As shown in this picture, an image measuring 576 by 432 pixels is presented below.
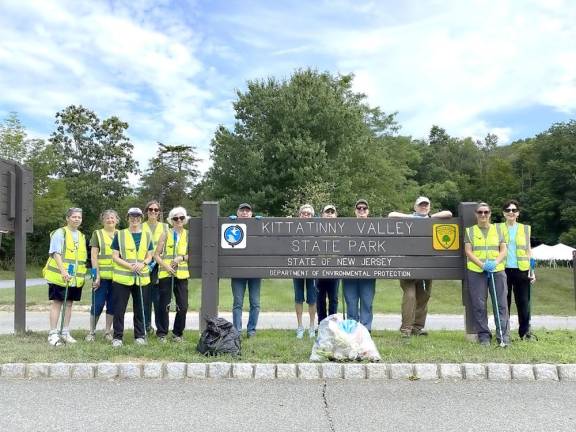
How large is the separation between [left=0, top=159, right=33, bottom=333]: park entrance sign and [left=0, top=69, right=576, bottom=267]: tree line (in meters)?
19.5

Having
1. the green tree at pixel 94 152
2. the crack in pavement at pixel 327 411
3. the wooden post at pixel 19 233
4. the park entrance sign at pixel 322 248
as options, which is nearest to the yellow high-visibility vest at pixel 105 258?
the park entrance sign at pixel 322 248

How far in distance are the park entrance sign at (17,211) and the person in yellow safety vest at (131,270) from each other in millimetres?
2121

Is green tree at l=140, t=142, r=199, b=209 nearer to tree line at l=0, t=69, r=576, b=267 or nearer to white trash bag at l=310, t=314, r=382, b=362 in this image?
tree line at l=0, t=69, r=576, b=267

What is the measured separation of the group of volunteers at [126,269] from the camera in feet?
25.2

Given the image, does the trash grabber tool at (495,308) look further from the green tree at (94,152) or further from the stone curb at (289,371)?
the green tree at (94,152)

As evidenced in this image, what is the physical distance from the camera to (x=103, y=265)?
7.89 meters

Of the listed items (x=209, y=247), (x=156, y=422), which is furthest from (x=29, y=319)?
(x=156, y=422)

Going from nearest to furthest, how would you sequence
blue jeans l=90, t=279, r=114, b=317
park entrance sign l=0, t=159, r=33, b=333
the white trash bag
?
the white trash bag → blue jeans l=90, t=279, r=114, b=317 → park entrance sign l=0, t=159, r=33, b=333

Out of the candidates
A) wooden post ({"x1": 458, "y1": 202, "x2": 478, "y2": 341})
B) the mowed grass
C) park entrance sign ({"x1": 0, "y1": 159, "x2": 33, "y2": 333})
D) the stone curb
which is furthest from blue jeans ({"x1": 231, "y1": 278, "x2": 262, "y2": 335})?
the mowed grass

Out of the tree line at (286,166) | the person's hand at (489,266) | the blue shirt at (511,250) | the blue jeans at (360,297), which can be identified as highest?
the tree line at (286,166)

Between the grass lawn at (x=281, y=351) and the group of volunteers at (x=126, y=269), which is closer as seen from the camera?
the grass lawn at (x=281, y=351)

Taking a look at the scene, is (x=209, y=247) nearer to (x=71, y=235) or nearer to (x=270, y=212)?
(x=71, y=235)

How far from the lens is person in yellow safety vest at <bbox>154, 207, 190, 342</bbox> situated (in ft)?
25.9

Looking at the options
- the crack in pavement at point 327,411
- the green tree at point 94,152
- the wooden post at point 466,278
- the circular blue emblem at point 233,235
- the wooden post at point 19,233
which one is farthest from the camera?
the green tree at point 94,152
